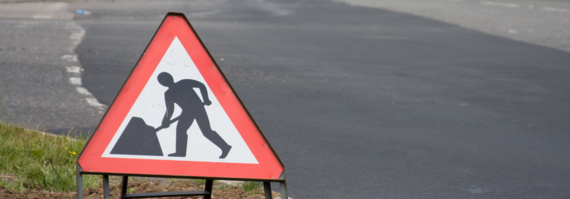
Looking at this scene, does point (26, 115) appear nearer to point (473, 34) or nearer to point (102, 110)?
point (102, 110)

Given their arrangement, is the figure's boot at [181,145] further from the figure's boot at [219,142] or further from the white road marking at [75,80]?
A: the white road marking at [75,80]

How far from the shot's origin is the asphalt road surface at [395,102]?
15.8 ft

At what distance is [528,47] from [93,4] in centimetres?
1715

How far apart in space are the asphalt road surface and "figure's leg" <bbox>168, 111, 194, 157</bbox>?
169cm

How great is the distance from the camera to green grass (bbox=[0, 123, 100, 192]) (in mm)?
4074

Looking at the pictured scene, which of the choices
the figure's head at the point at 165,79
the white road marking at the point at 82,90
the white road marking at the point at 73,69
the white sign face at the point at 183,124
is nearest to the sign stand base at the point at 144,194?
the white sign face at the point at 183,124

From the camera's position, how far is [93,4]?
23844 mm

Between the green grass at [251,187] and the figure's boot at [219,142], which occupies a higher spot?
the figure's boot at [219,142]

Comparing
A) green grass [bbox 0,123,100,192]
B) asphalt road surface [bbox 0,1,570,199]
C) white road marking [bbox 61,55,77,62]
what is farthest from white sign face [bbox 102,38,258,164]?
white road marking [bbox 61,55,77,62]

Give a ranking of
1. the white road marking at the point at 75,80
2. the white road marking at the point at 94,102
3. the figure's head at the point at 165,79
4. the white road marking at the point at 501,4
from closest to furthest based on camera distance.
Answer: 1. the figure's head at the point at 165,79
2. the white road marking at the point at 94,102
3. the white road marking at the point at 75,80
4. the white road marking at the point at 501,4

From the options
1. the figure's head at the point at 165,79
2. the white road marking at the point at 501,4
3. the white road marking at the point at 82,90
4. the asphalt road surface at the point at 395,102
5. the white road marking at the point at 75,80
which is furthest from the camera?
the white road marking at the point at 501,4

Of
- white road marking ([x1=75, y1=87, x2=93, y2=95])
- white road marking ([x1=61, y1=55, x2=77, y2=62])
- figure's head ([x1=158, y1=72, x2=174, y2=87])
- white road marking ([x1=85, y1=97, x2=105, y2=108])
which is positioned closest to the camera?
figure's head ([x1=158, y1=72, x2=174, y2=87])

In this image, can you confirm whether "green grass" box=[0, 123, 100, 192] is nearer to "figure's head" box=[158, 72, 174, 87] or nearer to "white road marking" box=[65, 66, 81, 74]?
"figure's head" box=[158, 72, 174, 87]

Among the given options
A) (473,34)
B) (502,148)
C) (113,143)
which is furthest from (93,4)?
(113,143)
